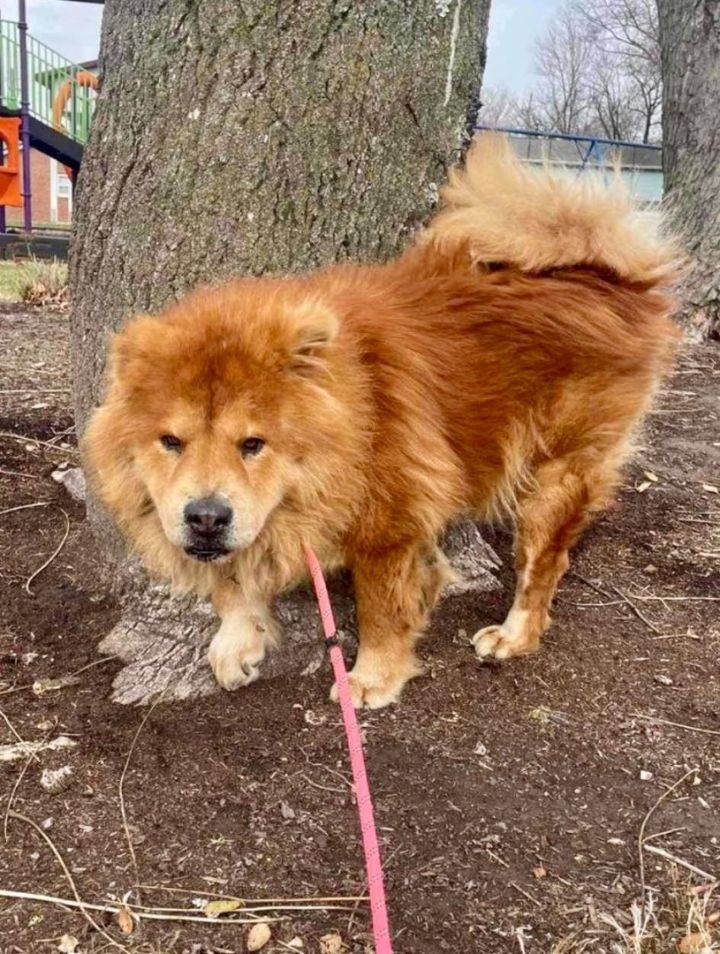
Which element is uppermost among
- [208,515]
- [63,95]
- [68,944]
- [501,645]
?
[63,95]

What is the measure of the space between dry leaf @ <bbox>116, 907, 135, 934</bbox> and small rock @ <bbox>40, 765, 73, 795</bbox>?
480mm

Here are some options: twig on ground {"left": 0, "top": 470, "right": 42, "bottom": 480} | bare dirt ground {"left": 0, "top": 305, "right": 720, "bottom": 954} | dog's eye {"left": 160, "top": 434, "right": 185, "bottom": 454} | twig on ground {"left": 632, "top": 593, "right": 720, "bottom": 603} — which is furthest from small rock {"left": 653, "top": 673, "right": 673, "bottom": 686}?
twig on ground {"left": 0, "top": 470, "right": 42, "bottom": 480}

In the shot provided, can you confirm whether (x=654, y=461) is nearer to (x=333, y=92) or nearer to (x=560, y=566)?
(x=560, y=566)

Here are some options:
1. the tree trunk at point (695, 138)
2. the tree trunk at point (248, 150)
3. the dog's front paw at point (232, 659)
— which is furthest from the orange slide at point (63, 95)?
the dog's front paw at point (232, 659)

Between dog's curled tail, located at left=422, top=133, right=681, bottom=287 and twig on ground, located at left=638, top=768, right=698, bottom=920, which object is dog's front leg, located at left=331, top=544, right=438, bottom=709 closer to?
twig on ground, located at left=638, top=768, right=698, bottom=920

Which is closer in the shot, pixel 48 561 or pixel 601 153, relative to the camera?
pixel 48 561

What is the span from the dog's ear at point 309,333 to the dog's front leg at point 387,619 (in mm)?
703

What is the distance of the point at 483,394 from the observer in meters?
2.94

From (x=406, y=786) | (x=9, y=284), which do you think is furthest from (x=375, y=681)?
(x=9, y=284)

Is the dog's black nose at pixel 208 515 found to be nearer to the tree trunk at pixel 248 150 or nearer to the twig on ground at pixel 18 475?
the tree trunk at pixel 248 150

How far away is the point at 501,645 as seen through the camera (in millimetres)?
3293

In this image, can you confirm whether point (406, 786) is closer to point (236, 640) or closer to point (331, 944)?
point (331, 944)

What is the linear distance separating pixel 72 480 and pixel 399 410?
2.06 m

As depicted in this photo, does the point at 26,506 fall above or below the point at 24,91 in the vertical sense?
below
